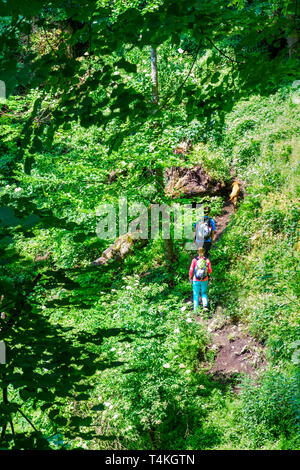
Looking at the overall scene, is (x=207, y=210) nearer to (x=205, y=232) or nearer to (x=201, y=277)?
(x=205, y=232)

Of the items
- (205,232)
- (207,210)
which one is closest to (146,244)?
(207,210)

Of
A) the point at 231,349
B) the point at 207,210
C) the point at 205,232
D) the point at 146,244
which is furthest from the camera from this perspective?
the point at 146,244

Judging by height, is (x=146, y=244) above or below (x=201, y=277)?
above

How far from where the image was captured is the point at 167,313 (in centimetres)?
543

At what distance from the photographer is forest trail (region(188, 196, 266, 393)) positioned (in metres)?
5.74

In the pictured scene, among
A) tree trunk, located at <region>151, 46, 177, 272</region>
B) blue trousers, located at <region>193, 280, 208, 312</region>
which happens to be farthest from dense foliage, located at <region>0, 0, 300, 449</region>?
blue trousers, located at <region>193, 280, 208, 312</region>

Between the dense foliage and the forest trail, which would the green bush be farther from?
the forest trail

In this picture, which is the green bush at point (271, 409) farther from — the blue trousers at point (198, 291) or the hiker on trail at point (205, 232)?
the hiker on trail at point (205, 232)

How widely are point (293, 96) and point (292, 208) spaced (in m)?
4.60

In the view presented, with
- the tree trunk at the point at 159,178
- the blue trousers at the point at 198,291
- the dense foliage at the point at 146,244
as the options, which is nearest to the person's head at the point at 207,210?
the dense foliage at the point at 146,244

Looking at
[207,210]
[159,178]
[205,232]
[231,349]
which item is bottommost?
[231,349]

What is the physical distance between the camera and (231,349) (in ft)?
20.9

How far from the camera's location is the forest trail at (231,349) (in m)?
5.74
